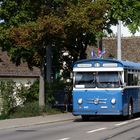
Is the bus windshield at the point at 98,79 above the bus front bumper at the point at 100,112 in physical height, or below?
above

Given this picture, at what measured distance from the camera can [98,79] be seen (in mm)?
28078

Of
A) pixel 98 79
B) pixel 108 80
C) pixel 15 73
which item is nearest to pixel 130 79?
pixel 108 80

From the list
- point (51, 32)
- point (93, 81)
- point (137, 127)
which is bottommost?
point (137, 127)

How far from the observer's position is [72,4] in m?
32.5

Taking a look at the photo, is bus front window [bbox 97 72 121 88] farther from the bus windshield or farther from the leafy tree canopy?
the leafy tree canopy

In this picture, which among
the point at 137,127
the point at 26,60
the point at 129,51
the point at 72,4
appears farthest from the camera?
the point at 129,51

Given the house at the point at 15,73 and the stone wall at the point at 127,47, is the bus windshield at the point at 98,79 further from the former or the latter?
the stone wall at the point at 127,47

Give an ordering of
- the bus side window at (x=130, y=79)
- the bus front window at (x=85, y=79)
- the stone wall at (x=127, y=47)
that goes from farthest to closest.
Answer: the stone wall at (x=127, y=47), the bus side window at (x=130, y=79), the bus front window at (x=85, y=79)

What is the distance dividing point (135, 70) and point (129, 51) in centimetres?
3917

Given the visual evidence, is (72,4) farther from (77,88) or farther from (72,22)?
(77,88)

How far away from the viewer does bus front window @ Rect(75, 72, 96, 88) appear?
28078mm

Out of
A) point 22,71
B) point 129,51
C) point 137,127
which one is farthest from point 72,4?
point 129,51

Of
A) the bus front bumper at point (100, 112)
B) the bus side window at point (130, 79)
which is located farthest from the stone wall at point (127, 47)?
the bus front bumper at point (100, 112)

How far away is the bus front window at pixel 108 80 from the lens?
2783cm
